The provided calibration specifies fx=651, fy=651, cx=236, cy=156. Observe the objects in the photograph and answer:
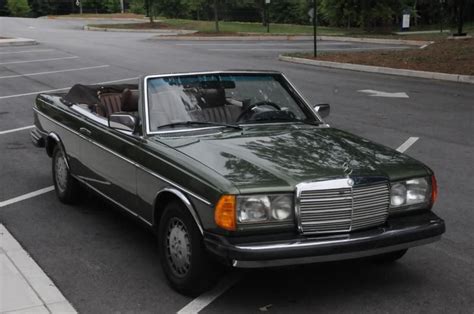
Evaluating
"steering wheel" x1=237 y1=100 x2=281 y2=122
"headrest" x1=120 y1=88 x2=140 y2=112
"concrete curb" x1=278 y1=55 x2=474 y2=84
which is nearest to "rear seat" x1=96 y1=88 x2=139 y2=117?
"headrest" x1=120 y1=88 x2=140 y2=112

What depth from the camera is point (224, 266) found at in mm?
4293

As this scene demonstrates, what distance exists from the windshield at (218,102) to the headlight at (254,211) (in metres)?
1.30

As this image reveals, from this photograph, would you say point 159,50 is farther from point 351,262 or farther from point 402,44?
point 351,262

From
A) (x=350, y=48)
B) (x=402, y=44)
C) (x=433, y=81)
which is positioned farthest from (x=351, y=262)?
(x=402, y=44)

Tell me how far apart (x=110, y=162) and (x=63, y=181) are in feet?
4.69

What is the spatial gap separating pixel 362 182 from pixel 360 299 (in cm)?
83

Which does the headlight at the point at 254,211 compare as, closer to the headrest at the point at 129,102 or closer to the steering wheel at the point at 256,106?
the steering wheel at the point at 256,106

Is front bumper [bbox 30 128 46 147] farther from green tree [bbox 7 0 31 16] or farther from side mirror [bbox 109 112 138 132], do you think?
green tree [bbox 7 0 31 16]

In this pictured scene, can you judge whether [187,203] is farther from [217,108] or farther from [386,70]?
[386,70]

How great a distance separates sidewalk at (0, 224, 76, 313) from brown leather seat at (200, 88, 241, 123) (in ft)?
5.82

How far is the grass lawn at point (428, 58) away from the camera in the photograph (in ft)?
60.7

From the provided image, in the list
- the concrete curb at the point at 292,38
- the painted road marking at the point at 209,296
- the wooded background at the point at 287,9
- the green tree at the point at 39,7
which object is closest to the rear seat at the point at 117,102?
the painted road marking at the point at 209,296

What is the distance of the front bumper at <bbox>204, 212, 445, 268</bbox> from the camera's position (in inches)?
153

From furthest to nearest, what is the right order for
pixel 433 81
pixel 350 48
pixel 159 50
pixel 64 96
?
pixel 350 48 → pixel 159 50 → pixel 433 81 → pixel 64 96
